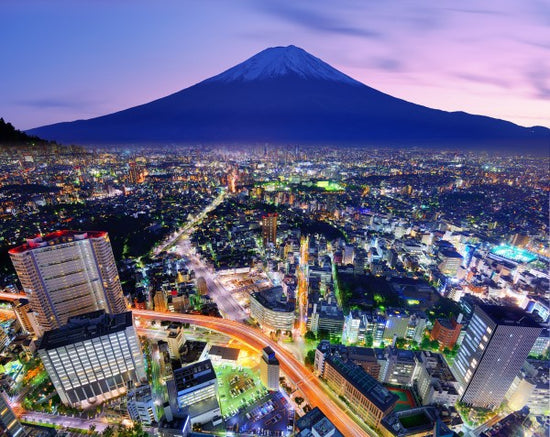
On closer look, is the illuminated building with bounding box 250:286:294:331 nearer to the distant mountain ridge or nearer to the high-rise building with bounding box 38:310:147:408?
the high-rise building with bounding box 38:310:147:408

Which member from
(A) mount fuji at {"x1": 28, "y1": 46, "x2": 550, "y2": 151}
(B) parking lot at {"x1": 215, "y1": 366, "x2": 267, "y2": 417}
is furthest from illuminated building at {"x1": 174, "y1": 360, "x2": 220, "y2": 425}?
(A) mount fuji at {"x1": 28, "y1": 46, "x2": 550, "y2": 151}

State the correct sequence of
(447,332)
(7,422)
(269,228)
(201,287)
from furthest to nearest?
(269,228), (201,287), (447,332), (7,422)

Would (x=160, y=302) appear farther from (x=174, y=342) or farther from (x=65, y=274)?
(x=65, y=274)

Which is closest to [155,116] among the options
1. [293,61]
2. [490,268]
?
[293,61]

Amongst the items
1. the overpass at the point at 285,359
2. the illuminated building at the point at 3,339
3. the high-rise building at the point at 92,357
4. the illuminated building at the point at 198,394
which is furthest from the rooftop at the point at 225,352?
the illuminated building at the point at 3,339

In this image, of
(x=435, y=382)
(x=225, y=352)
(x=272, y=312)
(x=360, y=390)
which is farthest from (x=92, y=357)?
(x=435, y=382)
